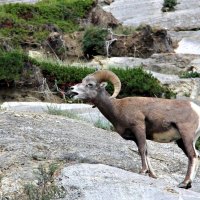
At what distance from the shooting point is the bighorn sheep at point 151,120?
13.9m

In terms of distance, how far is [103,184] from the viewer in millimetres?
11797

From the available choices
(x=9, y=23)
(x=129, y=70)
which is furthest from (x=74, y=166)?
(x=9, y=23)

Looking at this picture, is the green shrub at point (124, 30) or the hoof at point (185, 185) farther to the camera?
the green shrub at point (124, 30)

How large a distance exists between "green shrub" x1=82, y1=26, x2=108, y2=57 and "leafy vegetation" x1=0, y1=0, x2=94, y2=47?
7.24 feet

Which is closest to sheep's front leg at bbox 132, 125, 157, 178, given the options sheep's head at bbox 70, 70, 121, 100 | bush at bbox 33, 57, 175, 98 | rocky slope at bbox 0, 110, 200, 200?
rocky slope at bbox 0, 110, 200, 200

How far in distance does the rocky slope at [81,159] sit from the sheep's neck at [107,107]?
0.84 metres

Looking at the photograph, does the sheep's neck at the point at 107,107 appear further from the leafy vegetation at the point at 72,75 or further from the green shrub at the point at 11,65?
the green shrub at the point at 11,65

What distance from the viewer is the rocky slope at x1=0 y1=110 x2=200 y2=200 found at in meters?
11.8

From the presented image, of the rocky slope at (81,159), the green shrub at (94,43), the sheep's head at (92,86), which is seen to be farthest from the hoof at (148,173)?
the green shrub at (94,43)

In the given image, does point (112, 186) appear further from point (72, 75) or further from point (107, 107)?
point (72, 75)

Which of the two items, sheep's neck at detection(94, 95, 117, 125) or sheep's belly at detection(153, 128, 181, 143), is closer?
sheep's belly at detection(153, 128, 181, 143)

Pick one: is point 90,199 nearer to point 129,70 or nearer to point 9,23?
point 129,70

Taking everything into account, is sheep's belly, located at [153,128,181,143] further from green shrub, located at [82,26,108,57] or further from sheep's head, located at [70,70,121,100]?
green shrub, located at [82,26,108,57]

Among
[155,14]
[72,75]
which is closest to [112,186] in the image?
[72,75]
